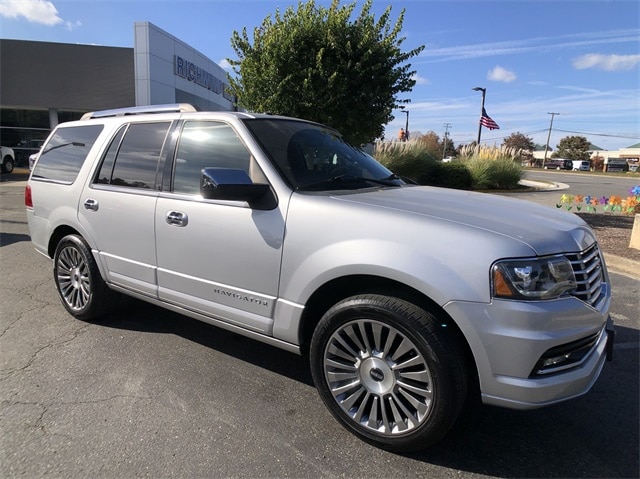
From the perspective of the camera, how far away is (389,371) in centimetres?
246

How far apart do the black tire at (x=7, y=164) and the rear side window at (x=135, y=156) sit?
22119mm

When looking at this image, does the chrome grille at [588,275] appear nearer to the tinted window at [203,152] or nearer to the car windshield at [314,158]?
the car windshield at [314,158]

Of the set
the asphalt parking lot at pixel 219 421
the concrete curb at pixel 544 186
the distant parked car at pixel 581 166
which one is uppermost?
the distant parked car at pixel 581 166

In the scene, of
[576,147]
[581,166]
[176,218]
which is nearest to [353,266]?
[176,218]

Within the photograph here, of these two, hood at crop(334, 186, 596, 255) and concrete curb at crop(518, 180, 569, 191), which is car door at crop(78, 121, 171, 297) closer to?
hood at crop(334, 186, 596, 255)

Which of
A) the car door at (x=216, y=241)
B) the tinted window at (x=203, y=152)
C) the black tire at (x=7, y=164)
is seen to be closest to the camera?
the car door at (x=216, y=241)

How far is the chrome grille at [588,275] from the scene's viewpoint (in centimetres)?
228

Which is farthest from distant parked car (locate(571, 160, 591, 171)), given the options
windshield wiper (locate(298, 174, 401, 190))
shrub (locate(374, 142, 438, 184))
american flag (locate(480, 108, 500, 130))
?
windshield wiper (locate(298, 174, 401, 190))

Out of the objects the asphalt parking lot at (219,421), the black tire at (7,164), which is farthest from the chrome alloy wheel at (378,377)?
the black tire at (7,164)

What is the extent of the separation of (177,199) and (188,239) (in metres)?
0.33

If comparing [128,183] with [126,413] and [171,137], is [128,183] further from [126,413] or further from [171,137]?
[126,413]

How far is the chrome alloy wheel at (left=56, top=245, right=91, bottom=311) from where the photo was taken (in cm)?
411

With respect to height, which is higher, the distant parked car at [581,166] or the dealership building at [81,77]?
the dealership building at [81,77]

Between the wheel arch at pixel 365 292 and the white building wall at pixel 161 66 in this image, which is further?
the white building wall at pixel 161 66
